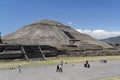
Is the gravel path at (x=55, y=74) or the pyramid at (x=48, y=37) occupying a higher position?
the pyramid at (x=48, y=37)

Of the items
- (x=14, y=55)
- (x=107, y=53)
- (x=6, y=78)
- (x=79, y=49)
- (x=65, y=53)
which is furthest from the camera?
(x=107, y=53)

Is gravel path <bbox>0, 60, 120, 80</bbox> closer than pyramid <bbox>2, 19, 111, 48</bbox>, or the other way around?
gravel path <bbox>0, 60, 120, 80</bbox>

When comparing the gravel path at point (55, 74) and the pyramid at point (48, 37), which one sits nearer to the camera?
the gravel path at point (55, 74)

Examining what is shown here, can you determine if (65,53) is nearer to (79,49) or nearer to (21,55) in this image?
(79,49)

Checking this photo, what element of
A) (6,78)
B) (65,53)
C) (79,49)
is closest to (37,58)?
(65,53)

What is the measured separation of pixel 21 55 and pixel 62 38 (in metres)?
55.9

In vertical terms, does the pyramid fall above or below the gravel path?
above

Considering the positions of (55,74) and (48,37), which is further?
(48,37)

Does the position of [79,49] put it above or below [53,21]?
below

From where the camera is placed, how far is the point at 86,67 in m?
58.1

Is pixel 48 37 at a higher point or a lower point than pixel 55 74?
higher

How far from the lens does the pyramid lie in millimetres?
112800

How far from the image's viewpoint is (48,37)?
12112 centimetres

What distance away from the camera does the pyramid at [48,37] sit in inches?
4441
